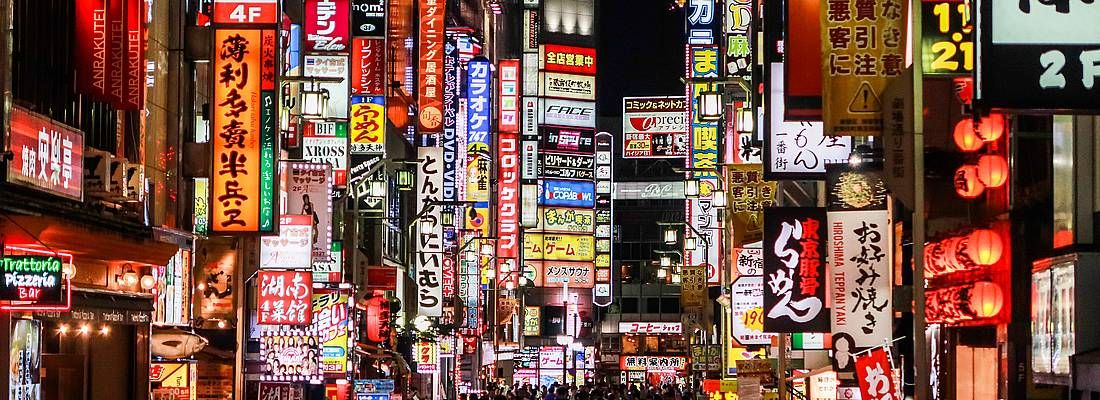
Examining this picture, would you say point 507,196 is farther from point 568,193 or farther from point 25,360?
point 25,360

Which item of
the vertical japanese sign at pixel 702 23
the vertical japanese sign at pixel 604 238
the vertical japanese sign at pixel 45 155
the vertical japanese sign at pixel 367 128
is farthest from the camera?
the vertical japanese sign at pixel 604 238

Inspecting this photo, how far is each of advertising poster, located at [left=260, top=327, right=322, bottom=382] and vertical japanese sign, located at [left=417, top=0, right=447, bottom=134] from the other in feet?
62.0

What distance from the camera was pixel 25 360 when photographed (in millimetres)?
18125

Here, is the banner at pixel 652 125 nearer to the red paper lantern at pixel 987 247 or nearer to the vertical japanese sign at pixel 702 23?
the vertical japanese sign at pixel 702 23

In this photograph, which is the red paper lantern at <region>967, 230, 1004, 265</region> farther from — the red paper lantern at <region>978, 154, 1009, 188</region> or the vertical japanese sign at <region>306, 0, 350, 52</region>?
the vertical japanese sign at <region>306, 0, 350, 52</region>

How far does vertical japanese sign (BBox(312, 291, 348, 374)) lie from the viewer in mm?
31312

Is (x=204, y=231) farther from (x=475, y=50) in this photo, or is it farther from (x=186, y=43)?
(x=475, y=50)

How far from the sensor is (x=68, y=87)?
19344mm

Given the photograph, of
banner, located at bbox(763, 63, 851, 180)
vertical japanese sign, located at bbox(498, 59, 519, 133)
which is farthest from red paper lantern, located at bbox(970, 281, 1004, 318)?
vertical japanese sign, located at bbox(498, 59, 519, 133)

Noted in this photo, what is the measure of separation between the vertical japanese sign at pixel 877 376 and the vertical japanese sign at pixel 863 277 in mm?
2150

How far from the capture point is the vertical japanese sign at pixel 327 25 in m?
32.8

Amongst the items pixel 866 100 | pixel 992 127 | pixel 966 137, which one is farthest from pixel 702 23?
pixel 866 100

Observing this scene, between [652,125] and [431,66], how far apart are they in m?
32.8

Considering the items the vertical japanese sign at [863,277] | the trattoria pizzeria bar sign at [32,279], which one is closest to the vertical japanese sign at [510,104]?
the vertical japanese sign at [863,277]
